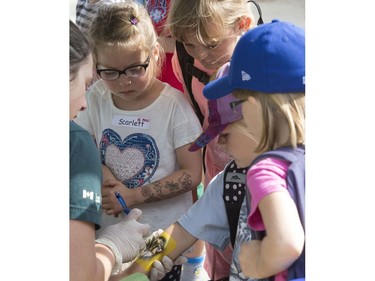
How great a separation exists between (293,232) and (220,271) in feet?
2.92

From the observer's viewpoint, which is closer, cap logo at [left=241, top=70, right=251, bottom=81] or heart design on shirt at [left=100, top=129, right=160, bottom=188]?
cap logo at [left=241, top=70, right=251, bottom=81]

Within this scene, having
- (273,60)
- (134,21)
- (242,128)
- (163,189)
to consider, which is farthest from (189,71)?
(273,60)

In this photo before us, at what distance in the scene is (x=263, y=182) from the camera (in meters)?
1.27

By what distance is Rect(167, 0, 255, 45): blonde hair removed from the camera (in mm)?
2062

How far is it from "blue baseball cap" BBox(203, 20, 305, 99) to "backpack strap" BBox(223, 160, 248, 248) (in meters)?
0.36

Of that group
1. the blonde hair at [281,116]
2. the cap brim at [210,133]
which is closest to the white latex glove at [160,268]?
the cap brim at [210,133]

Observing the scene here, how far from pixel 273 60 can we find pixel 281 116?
0.33 ft

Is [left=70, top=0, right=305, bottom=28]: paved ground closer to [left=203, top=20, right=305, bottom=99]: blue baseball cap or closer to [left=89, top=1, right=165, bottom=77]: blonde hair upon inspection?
[left=203, top=20, right=305, bottom=99]: blue baseball cap

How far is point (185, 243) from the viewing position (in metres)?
1.74

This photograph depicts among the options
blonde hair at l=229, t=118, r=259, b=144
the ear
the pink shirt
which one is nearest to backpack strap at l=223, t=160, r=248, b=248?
blonde hair at l=229, t=118, r=259, b=144
